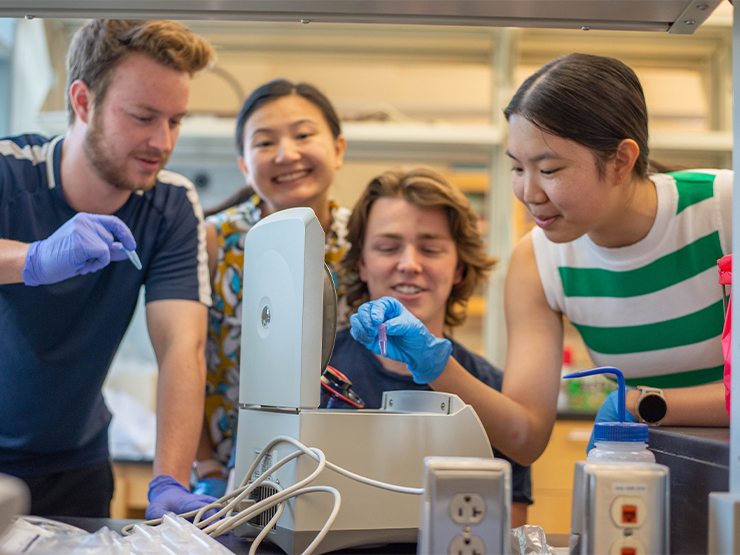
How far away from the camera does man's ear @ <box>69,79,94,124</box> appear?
4.83 ft

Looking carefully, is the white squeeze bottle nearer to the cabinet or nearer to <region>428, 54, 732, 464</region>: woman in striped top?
<region>428, 54, 732, 464</region>: woman in striped top

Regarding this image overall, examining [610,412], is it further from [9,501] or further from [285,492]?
[9,501]

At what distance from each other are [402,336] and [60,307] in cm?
84

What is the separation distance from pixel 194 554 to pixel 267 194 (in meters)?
1.16

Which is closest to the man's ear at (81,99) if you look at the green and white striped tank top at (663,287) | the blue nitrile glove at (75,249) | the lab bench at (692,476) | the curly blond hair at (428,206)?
the blue nitrile glove at (75,249)

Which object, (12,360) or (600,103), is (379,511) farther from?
(12,360)

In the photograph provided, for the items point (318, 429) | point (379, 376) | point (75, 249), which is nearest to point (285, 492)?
point (318, 429)

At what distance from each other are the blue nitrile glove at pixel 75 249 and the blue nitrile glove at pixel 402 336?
0.46m

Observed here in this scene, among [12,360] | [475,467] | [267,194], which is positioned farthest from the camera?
[267,194]

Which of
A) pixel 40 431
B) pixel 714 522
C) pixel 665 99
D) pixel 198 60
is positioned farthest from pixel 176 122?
pixel 665 99

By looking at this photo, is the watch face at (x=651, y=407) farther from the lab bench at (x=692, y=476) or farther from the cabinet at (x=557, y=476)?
the cabinet at (x=557, y=476)

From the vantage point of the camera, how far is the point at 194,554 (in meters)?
0.68

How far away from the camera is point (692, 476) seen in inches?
29.4

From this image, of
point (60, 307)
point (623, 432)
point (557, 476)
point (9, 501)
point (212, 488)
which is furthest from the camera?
point (557, 476)
